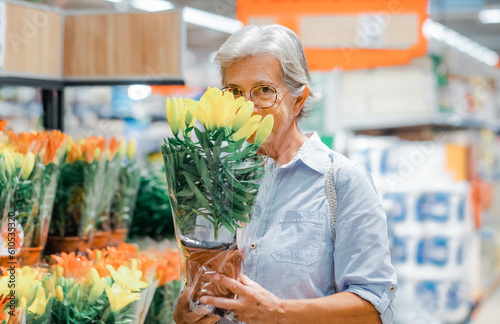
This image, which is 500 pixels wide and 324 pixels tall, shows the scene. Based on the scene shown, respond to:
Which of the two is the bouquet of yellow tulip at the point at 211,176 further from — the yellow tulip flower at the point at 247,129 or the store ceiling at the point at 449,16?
the store ceiling at the point at 449,16

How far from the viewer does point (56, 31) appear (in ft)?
8.05

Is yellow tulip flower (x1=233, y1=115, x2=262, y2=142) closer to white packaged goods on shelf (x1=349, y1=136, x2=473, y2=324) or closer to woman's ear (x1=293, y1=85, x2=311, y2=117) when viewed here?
woman's ear (x1=293, y1=85, x2=311, y2=117)

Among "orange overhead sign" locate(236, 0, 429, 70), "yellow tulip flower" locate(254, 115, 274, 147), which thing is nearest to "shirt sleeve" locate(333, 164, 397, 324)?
"yellow tulip flower" locate(254, 115, 274, 147)

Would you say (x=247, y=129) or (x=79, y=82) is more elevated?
(x=79, y=82)

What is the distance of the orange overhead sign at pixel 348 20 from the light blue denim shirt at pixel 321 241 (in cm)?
216

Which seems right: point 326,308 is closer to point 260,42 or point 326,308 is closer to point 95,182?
point 260,42

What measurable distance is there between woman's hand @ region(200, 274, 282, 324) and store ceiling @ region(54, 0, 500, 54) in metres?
7.20

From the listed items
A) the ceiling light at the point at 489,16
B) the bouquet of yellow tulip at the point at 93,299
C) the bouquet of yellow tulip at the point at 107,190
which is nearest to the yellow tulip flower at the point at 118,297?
the bouquet of yellow tulip at the point at 93,299

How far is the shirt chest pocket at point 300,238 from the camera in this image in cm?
139

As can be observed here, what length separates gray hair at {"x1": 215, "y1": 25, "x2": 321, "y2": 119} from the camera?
→ 4.58ft

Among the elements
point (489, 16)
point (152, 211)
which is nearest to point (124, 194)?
point (152, 211)

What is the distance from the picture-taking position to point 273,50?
139 cm

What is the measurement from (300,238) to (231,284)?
11.0 inches

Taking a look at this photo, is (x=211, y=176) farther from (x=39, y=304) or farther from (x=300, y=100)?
(x=39, y=304)
